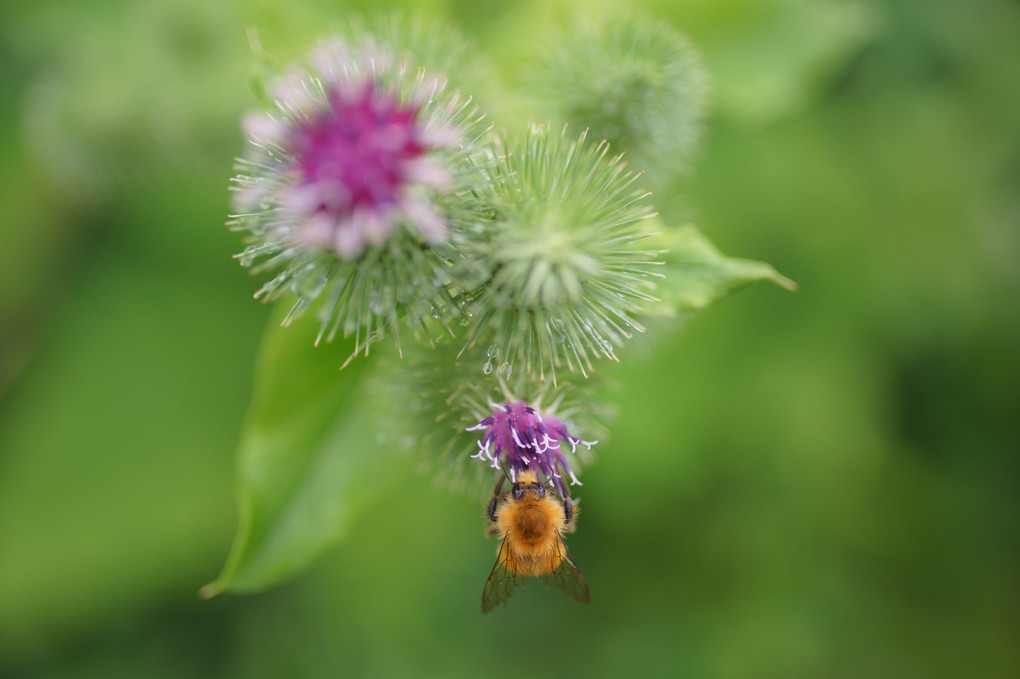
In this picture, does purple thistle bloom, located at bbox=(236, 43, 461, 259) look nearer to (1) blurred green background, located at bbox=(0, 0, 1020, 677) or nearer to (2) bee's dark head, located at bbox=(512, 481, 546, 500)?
(2) bee's dark head, located at bbox=(512, 481, 546, 500)

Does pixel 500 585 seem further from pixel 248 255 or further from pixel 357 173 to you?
pixel 357 173

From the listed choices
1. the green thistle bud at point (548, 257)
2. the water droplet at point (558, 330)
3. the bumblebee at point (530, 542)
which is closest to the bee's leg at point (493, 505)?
the bumblebee at point (530, 542)

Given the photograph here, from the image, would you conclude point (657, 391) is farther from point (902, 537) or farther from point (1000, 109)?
point (1000, 109)

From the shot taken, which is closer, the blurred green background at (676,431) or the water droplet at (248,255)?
the water droplet at (248,255)

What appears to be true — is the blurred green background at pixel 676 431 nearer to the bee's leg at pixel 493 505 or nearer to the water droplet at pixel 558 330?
the bee's leg at pixel 493 505

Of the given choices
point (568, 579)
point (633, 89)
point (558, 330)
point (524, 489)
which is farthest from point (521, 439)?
point (633, 89)

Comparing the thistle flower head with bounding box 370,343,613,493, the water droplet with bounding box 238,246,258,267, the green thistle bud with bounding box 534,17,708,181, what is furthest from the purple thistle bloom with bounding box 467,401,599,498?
the green thistle bud with bounding box 534,17,708,181
